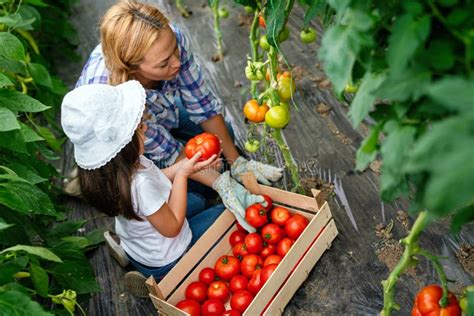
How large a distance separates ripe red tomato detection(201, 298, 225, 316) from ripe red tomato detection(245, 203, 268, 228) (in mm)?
348

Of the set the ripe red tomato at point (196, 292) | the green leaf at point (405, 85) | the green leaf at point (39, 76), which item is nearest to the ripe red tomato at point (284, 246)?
the ripe red tomato at point (196, 292)

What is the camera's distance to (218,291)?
2.21 m

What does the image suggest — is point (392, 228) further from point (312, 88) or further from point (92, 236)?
point (92, 236)

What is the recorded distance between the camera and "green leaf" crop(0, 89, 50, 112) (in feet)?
6.47

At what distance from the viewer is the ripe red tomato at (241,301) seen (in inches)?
82.9

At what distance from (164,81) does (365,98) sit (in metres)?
1.50

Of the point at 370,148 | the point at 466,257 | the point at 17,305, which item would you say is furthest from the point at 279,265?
the point at 370,148

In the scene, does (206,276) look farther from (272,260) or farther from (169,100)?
(169,100)

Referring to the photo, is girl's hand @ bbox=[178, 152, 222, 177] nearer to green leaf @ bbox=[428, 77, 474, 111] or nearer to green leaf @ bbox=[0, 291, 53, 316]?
green leaf @ bbox=[0, 291, 53, 316]

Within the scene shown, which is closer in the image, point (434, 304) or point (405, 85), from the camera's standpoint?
point (405, 85)

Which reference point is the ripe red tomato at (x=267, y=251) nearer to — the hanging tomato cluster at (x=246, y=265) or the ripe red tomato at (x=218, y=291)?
the hanging tomato cluster at (x=246, y=265)

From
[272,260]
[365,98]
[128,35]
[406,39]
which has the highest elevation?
[406,39]

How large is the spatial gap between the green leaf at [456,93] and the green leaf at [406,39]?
0.49 ft

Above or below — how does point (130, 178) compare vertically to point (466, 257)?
below
